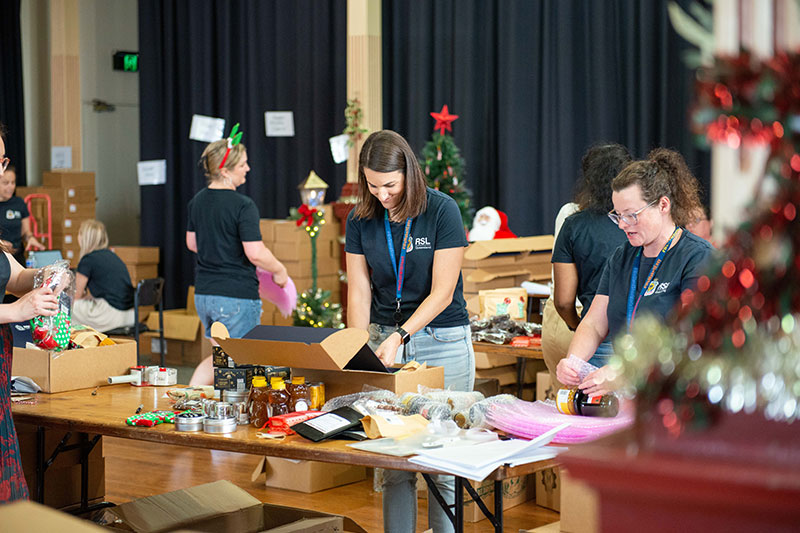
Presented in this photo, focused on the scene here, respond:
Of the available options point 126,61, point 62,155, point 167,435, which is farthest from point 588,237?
point 126,61

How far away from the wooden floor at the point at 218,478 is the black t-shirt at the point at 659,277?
144 centimetres

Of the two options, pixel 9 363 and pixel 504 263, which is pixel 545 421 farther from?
pixel 504 263

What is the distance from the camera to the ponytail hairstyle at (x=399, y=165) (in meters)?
2.86

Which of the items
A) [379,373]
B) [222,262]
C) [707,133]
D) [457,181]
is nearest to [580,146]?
[457,181]

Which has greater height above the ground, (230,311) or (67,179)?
(67,179)

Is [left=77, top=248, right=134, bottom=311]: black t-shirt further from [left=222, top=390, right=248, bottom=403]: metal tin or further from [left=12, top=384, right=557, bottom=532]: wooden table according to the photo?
[left=222, top=390, right=248, bottom=403]: metal tin

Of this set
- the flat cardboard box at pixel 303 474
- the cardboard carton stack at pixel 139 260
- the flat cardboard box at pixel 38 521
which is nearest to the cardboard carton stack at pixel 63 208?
the cardboard carton stack at pixel 139 260

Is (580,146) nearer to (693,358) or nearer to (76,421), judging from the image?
(76,421)

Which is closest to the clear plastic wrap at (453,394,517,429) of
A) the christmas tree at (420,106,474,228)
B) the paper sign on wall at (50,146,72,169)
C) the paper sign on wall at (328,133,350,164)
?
the christmas tree at (420,106,474,228)

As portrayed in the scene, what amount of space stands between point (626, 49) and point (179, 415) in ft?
16.1

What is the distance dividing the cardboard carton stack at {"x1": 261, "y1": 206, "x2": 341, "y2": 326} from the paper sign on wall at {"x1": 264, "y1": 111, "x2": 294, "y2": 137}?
1.51 meters

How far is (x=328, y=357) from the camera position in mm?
2516

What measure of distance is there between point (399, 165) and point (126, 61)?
787 centimetres

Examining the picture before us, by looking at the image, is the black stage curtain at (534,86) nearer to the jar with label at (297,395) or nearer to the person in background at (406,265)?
the person in background at (406,265)
